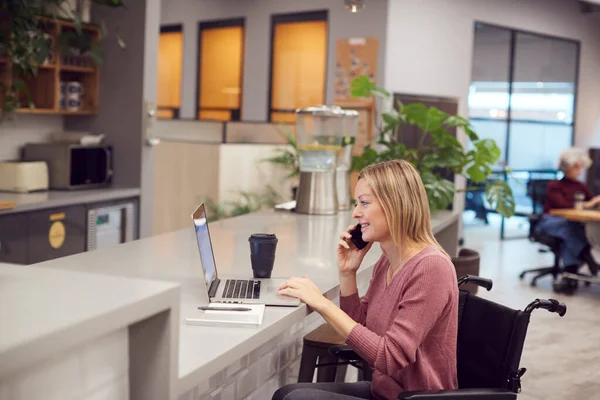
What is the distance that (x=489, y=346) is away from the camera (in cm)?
207

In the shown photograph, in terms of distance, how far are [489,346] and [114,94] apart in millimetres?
3998

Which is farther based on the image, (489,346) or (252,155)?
(252,155)

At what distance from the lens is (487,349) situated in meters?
2.07

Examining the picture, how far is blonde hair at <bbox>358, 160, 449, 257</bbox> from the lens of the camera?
199 centimetres

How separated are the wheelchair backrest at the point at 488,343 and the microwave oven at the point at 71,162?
3.39 metres

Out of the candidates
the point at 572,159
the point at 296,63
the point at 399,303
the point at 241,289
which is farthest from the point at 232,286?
the point at 296,63

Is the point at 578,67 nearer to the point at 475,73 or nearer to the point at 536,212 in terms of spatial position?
the point at 475,73

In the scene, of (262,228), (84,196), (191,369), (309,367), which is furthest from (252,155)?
(191,369)

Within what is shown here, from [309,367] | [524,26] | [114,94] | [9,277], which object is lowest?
[309,367]

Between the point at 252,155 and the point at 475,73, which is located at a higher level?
the point at 475,73

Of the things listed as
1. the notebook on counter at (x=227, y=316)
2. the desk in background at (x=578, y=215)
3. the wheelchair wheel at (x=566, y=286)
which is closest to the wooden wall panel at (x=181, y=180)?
the desk in background at (x=578, y=215)

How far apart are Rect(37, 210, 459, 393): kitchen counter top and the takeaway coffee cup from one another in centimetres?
7

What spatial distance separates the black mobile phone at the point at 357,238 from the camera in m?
2.24

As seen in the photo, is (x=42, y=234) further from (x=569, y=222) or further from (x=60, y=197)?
(x=569, y=222)
